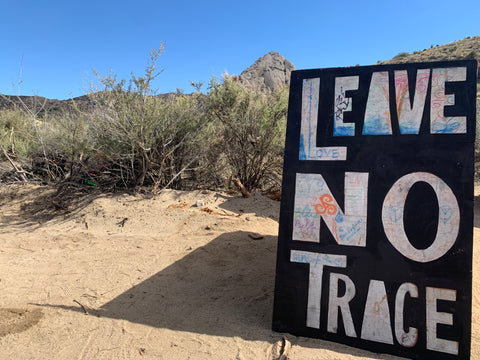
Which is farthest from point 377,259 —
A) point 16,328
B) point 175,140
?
point 175,140

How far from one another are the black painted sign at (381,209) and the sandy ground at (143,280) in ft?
1.01

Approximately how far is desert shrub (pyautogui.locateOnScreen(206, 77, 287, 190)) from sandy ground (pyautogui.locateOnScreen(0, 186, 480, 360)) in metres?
1.57

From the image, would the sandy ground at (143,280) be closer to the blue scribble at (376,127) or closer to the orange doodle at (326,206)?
the orange doodle at (326,206)

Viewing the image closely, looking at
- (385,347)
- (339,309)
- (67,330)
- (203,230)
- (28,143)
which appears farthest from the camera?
(28,143)

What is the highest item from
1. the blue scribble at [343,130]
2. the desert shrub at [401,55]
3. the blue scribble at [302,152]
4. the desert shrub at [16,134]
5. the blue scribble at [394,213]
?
the desert shrub at [401,55]

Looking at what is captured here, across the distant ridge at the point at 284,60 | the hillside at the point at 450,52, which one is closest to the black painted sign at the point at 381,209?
the distant ridge at the point at 284,60

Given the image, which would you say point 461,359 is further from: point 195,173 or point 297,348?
point 195,173

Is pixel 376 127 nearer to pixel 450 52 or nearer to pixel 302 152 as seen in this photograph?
pixel 302 152

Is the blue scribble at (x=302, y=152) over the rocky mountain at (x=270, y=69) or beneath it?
beneath

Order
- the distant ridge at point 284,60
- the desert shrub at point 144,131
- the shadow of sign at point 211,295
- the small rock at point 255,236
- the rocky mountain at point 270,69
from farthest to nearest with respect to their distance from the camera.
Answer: the rocky mountain at point 270,69
the distant ridge at point 284,60
the desert shrub at point 144,131
the small rock at point 255,236
the shadow of sign at point 211,295

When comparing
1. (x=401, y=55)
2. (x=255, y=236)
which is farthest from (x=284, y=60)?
(x=255, y=236)

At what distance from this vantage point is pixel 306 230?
8.88ft

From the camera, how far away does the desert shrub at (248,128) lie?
7902mm

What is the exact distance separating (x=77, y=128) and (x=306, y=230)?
252 inches
